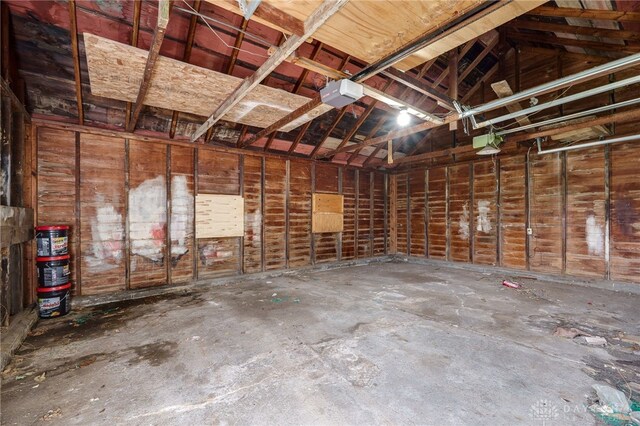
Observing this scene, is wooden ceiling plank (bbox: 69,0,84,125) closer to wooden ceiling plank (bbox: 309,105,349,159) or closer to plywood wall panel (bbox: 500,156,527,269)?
wooden ceiling plank (bbox: 309,105,349,159)

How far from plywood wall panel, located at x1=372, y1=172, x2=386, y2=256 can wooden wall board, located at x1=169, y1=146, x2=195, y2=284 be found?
5.44 meters

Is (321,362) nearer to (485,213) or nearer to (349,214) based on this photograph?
(349,214)

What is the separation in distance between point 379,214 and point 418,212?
1.22 m

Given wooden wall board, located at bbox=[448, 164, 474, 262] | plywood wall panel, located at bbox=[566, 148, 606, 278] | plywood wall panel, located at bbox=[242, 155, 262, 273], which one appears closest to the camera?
plywood wall panel, located at bbox=[566, 148, 606, 278]

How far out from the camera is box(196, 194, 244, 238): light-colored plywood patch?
5.60 metres

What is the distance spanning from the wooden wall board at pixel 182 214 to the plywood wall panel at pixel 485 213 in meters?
7.10

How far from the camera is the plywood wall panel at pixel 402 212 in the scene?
8.83m

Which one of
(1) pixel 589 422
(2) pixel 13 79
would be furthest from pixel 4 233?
(1) pixel 589 422

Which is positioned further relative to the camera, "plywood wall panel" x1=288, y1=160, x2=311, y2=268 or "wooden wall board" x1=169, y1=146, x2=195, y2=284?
"plywood wall panel" x1=288, y1=160, x2=311, y2=268

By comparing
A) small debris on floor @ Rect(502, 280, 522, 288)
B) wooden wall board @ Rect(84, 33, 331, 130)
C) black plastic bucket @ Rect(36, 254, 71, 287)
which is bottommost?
small debris on floor @ Rect(502, 280, 522, 288)

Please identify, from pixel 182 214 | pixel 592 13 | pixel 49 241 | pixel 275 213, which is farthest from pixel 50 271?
pixel 592 13

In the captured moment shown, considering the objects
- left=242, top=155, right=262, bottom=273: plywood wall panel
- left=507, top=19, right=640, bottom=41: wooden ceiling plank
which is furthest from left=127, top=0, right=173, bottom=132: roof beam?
left=507, top=19, right=640, bottom=41: wooden ceiling plank

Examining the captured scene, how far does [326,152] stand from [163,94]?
13.6 feet

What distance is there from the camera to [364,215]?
8508 millimetres
